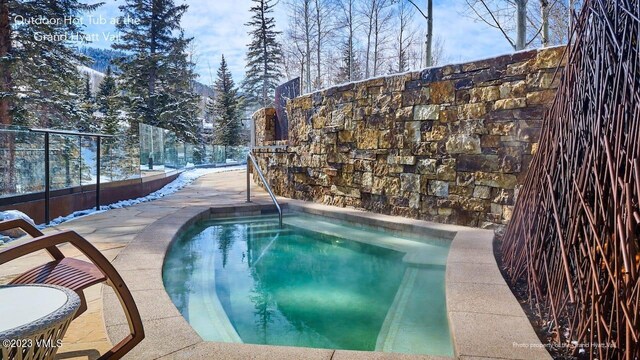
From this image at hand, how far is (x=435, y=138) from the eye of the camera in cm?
443

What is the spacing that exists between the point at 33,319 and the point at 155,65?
1731 centimetres

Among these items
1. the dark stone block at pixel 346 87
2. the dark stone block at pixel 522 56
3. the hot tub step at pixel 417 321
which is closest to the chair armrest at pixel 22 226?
the hot tub step at pixel 417 321

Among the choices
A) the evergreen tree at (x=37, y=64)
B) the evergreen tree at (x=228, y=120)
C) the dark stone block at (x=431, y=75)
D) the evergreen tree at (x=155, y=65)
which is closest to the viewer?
the dark stone block at (x=431, y=75)

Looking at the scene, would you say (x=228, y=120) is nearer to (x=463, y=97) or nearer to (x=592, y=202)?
(x=463, y=97)

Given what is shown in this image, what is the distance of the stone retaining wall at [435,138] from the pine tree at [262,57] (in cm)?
1952

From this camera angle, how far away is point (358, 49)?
2033 cm

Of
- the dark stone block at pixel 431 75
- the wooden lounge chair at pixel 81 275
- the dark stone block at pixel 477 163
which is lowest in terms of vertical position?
the wooden lounge chair at pixel 81 275

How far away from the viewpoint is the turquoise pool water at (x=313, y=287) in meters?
2.19

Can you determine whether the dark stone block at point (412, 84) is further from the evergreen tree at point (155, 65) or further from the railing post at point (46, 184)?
the evergreen tree at point (155, 65)

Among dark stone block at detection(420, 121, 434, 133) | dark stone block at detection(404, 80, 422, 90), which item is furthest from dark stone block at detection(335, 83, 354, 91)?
dark stone block at detection(420, 121, 434, 133)

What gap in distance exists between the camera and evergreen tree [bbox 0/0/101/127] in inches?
315

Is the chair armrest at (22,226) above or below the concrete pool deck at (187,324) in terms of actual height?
above

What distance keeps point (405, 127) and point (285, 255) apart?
6.95 ft

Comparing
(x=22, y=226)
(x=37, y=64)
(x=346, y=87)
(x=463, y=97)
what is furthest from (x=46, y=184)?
(x=37, y=64)
